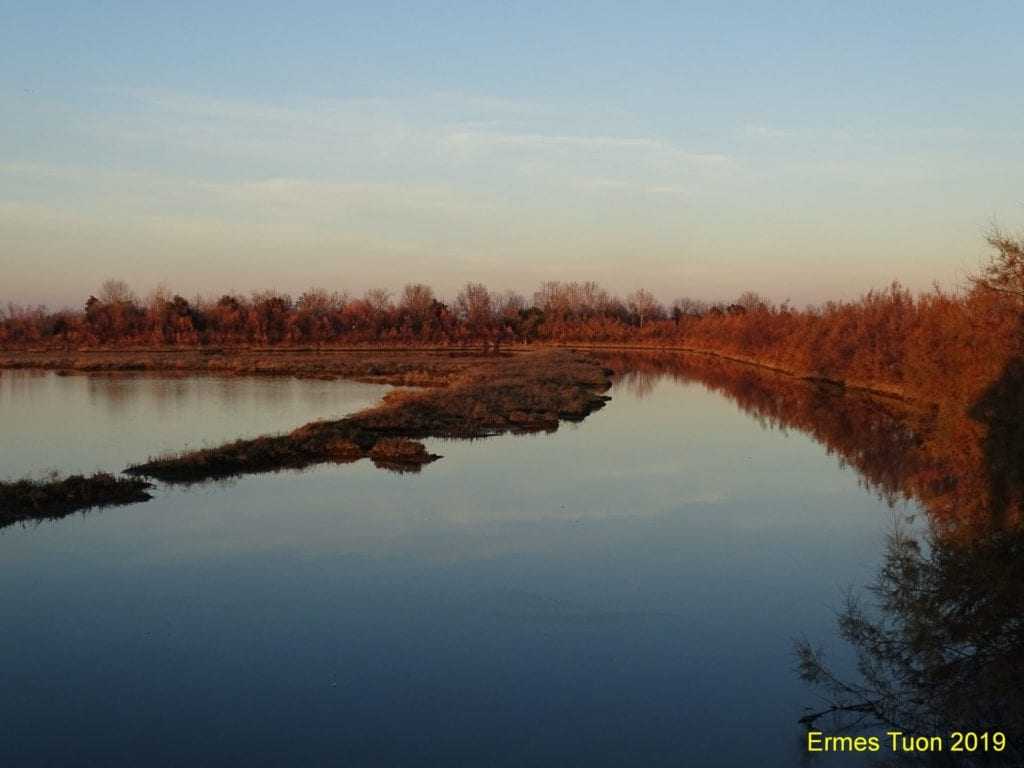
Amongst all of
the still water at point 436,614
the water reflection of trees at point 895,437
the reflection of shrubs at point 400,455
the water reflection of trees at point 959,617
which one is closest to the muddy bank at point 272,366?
the water reflection of trees at point 895,437

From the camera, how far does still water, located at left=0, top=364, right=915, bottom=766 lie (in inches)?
323

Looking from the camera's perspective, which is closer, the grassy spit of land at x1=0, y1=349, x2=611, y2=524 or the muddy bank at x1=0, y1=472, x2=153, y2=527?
→ the muddy bank at x1=0, y1=472, x2=153, y2=527

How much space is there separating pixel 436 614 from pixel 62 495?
30.4 ft

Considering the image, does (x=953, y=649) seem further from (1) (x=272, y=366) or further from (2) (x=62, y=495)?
(1) (x=272, y=366)

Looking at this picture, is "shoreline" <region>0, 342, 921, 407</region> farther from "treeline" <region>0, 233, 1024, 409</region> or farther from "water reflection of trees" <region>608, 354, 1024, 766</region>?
"water reflection of trees" <region>608, 354, 1024, 766</region>

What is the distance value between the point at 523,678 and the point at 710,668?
1977 millimetres

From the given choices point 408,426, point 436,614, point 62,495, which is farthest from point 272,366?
point 436,614

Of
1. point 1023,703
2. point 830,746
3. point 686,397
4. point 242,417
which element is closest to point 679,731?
point 830,746

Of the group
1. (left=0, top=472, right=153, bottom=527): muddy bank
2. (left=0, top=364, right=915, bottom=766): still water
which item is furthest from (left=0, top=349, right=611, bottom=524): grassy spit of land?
(left=0, top=364, right=915, bottom=766): still water

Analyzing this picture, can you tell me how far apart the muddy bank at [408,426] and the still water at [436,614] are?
1359 mm

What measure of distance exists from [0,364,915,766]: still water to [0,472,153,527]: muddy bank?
0.57 m

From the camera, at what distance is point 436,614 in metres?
11.2

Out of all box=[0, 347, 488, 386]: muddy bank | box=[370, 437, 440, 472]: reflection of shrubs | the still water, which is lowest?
the still water

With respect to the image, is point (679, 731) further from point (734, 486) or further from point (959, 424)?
point (734, 486)
